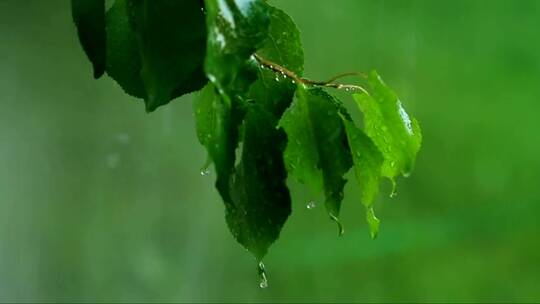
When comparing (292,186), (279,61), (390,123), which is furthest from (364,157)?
(292,186)

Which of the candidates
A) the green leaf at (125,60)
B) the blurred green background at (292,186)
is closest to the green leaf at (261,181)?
the green leaf at (125,60)

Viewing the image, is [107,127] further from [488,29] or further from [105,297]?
[488,29]

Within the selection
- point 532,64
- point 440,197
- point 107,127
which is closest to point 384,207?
point 440,197

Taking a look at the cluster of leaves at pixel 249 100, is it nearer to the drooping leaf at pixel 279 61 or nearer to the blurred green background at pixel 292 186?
A: the drooping leaf at pixel 279 61

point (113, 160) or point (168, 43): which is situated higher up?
point (168, 43)

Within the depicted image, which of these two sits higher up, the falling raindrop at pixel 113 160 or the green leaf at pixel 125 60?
the green leaf at pixel 125 60

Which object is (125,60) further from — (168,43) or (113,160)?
(113,160)

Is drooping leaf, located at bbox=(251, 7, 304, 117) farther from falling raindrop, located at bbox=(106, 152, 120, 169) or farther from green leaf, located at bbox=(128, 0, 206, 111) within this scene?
Result: falling raindrop, located at bbox=(106, 152, 120, 169)

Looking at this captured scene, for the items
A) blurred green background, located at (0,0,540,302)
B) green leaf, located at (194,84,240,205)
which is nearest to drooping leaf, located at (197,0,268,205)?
green leaf, located at (194,84,240,205)
